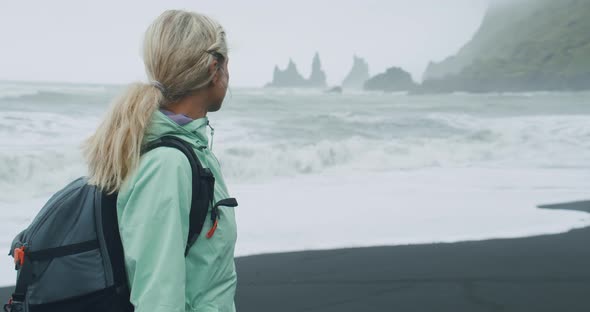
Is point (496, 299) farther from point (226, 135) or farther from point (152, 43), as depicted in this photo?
point (226, 135)

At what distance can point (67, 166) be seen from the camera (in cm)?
1222

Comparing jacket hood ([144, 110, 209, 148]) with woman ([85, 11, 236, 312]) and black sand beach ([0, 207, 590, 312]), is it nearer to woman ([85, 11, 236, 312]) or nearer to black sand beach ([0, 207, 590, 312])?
woman ([85, 11, 236, 312])

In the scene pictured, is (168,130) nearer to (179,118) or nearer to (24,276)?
(179,118)

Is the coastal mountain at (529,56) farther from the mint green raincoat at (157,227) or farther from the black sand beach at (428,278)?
the mint green raincoat at (157,227)

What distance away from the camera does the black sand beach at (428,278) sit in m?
4.26

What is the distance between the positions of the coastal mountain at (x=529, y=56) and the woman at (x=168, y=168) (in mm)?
61462

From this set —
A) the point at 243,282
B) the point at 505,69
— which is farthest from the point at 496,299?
the point at 505,69

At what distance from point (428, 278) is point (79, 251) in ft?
12.8

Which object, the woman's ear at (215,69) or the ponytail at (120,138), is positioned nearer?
the ponytail at (120,138)

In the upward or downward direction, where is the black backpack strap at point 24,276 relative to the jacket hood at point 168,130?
downward

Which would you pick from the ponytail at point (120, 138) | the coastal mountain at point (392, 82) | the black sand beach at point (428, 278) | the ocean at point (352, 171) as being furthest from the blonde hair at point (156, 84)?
the coastal mountain at point (392, 82)

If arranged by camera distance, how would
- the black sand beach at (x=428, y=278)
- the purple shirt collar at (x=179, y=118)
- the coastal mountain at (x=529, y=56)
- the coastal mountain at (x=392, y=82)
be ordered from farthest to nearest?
the coastal mountain at (x=529, y=56) < the coastal mountain at (x=392, y=82) < the black sand beach at (x=428, y=278) < the purple shirt collar at (x=179, y=118)

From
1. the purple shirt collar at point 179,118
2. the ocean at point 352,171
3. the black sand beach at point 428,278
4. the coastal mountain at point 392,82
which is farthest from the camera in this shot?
the coastal mountain at point 392,82

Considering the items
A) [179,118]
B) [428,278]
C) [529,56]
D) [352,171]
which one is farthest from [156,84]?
[529,56]
